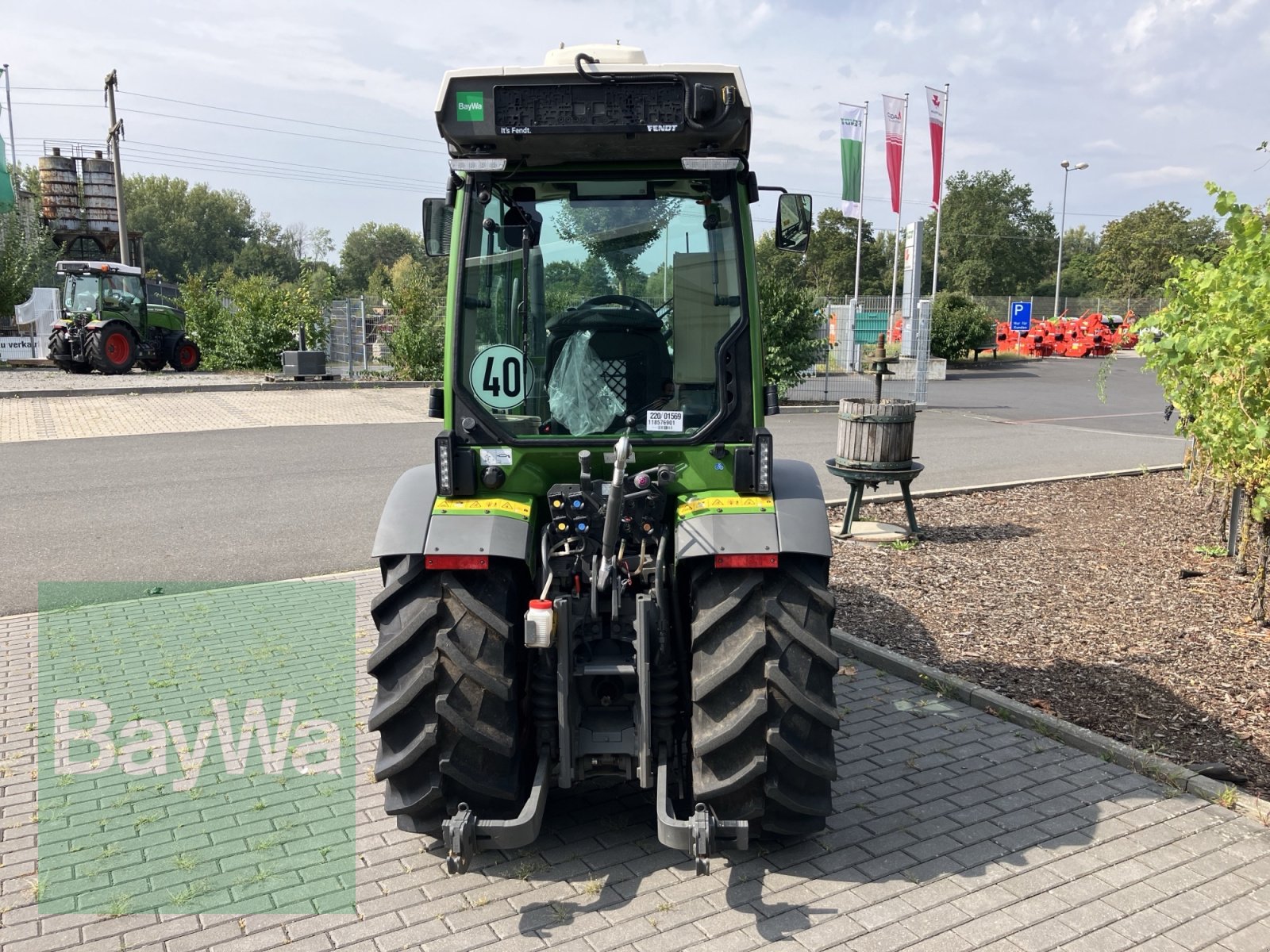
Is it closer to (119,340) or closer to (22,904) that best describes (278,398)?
(119,340)

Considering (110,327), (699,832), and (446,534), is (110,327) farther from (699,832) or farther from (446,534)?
(699,832)

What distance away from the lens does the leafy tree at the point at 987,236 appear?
6912 cm

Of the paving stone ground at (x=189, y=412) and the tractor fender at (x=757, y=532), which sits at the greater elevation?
the tractor fender at (x=757, y=532)

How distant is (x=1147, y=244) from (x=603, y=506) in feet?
226

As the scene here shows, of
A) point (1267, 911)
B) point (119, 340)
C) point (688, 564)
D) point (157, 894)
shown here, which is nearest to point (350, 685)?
point (157, 894)

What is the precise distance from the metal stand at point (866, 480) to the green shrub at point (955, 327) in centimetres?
2682

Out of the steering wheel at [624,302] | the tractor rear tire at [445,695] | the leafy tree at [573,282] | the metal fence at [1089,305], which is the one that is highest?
the metal fence at [1089,305]

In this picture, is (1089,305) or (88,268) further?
(1089,305)

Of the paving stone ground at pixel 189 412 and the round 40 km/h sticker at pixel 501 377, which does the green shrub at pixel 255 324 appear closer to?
the paving stone ground at pixel 189 412

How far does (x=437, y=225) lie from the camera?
434cm

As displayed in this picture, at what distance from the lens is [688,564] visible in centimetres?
392

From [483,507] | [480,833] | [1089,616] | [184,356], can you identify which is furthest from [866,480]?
[184,356]

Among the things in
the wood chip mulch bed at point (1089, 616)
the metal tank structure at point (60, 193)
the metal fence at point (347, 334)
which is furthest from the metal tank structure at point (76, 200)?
the wood chip mulch bed at point (1089, 616)

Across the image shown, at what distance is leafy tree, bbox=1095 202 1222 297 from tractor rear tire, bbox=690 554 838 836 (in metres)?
66.4
